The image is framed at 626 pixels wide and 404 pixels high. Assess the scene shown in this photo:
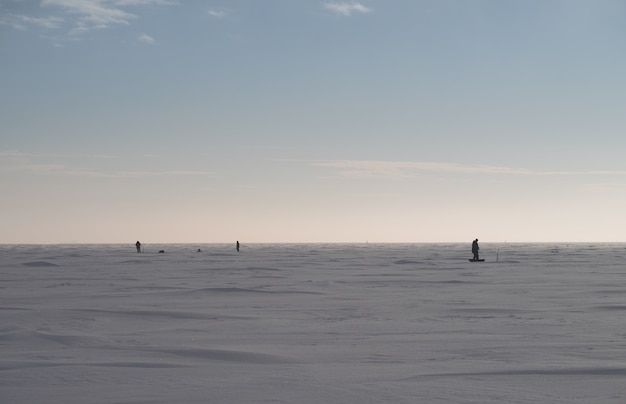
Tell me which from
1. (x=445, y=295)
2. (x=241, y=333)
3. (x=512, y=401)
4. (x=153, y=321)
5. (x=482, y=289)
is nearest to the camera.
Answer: (x=512, y=401)

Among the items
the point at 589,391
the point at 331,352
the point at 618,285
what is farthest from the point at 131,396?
the point at 618,285

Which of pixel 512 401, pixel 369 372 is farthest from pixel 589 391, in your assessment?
pixel 369 372

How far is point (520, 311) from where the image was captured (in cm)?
1527

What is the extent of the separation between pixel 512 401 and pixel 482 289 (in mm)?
15703

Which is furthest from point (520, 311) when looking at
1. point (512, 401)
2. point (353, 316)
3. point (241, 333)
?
point (512, 401)

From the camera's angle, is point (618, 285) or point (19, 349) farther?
point (618, 285)

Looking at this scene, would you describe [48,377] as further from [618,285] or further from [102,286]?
[618,285]

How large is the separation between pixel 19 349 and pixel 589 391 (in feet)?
24.4

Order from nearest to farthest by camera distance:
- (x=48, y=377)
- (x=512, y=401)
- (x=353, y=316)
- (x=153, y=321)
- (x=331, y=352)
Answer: (x=512, y=401) < (x=48, y=377) < (x=331, y=352) < (x=153, y=321) < (x=353, y=316)

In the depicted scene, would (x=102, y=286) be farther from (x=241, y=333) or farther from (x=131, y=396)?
(x=131, y=396)

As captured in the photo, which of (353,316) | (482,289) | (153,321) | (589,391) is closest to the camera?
(589,391)

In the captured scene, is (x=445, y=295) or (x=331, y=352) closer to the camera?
(x=331, y=352)

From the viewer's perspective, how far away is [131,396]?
7055mm

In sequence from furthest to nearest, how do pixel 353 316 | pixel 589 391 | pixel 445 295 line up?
1. pixel 445 295
2. pixel 353 316
3. pixel 589 391
